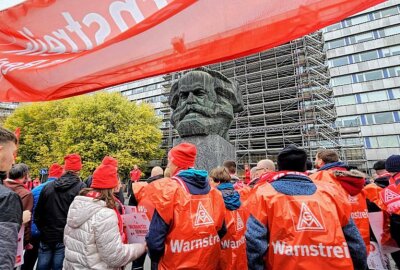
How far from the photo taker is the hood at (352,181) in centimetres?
204

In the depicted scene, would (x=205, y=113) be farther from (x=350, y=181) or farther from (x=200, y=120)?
(x=350, y=181)

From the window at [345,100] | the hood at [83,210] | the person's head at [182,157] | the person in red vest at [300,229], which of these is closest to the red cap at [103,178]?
the hood at [83,210]

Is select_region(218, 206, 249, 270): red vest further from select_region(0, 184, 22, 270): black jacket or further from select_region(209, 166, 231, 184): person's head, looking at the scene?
select_region(0, 184, 22, 270): black jacket

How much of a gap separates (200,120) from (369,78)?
25339mm

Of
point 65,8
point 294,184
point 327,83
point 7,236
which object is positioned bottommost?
point 7,236

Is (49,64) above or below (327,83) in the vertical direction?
below

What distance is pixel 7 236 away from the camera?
3.18 feet

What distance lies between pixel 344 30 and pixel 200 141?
2783 cm

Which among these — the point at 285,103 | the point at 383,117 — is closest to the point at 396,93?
the point at 383,117

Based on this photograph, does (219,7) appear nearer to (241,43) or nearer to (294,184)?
(241,43)

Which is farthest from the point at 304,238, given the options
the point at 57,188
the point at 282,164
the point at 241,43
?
the point at 57,188

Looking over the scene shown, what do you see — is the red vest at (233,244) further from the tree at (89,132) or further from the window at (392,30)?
the window at (392,30)

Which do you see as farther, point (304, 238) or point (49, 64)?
point (49, 64)

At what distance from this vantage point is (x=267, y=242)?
154 centimetres
